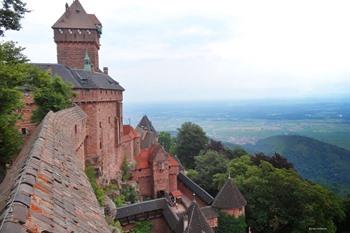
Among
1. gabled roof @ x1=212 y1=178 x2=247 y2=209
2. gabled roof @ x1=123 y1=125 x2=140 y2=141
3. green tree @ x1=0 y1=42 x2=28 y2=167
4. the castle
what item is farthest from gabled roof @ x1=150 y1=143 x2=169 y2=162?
green tree @ x1=0 y1=42 x2=28 y2=167

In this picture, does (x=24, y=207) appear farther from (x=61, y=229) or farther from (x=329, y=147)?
(x=329, y=147)

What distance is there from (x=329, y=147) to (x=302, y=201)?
6670 centimetres

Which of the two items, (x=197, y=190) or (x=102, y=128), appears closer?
(x=102, y=128)

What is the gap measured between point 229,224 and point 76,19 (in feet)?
79.8

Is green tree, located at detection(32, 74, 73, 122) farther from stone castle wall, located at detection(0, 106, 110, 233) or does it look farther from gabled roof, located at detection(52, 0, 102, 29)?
gabled roof, located at detection(52, 0, 102, 29)

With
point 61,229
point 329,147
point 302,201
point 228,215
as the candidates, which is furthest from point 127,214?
point 329,147

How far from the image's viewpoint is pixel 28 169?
4629 millimetres

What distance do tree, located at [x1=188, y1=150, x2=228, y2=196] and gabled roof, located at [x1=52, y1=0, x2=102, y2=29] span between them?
23014 millimetres

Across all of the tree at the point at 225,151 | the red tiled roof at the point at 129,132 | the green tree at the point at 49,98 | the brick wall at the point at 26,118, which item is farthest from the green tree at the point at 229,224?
the tree at the point at 225,151

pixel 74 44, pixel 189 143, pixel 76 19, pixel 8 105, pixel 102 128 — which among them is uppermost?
pixel 76 19

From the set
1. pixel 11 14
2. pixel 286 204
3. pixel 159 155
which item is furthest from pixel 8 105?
pixel 286 204

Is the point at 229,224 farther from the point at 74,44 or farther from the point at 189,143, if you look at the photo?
the point at 189,143

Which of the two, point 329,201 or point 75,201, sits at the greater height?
point 75,201

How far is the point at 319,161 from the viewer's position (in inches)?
3430
